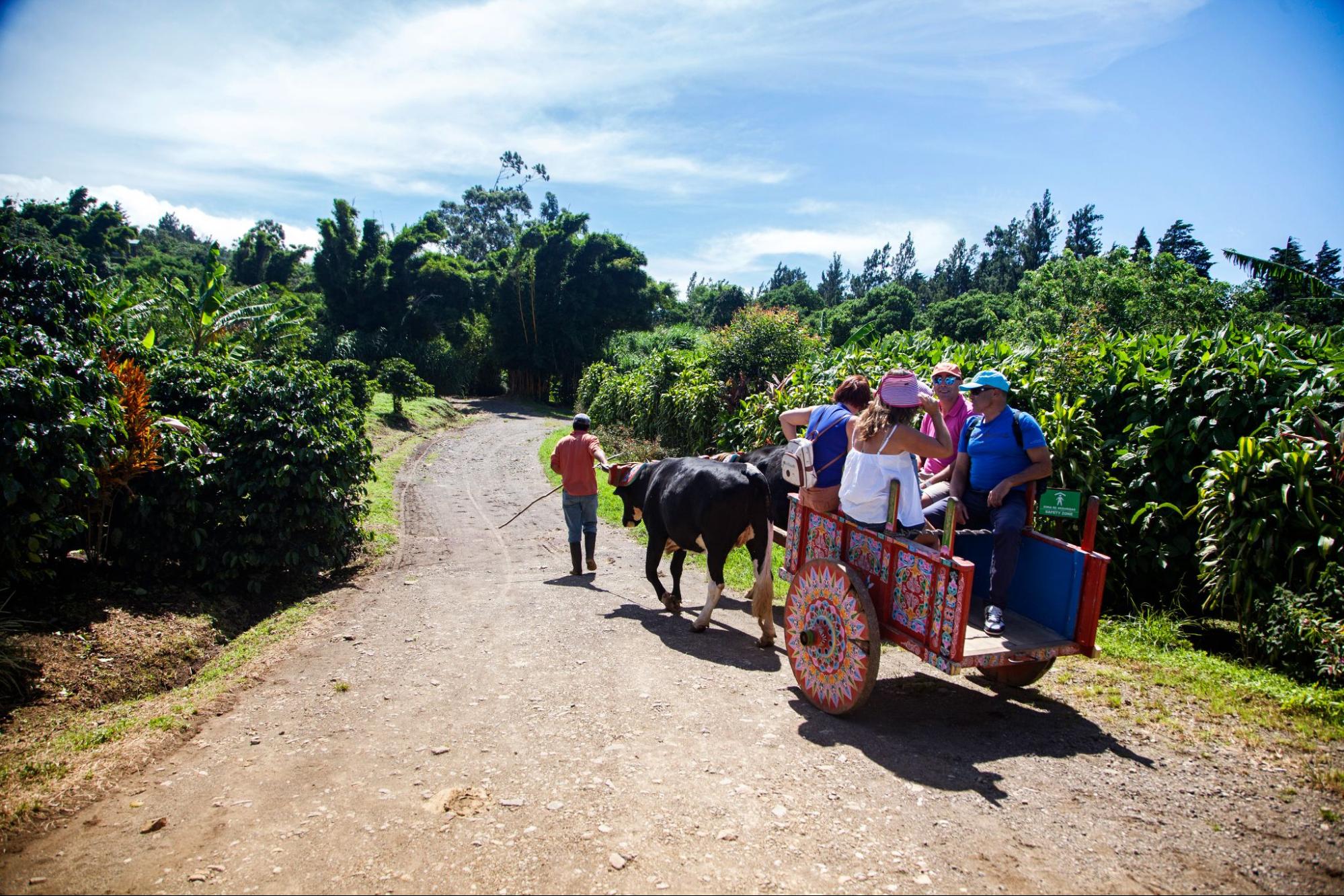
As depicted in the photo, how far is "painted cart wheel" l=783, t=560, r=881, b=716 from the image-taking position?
4.27m

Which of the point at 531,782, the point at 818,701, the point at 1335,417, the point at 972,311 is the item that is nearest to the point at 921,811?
the point at 818,701

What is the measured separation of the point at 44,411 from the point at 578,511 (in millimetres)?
4879

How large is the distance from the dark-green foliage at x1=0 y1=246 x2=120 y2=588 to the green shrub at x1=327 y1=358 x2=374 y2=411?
53.2 feet

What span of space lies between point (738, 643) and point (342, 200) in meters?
35.6

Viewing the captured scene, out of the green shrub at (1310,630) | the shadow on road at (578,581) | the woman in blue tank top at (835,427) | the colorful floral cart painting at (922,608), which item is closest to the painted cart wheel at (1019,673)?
Answer: the colorful floral cart painting at (922,608)

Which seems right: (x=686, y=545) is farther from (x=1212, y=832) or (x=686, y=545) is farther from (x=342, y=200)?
(x=342, y=200)

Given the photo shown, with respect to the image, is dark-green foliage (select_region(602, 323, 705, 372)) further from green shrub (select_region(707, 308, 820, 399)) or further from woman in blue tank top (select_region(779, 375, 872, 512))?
woman in blue tank top (select_region(779, 375, 872, 512))

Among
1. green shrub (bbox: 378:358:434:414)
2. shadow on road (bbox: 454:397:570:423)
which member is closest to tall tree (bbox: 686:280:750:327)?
shadow on road (bbox: 454:397:570:423)

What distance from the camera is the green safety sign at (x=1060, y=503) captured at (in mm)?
Answer: 4492

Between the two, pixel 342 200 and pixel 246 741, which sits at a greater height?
pixel 342 200

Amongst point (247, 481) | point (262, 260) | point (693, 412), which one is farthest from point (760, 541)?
point (262, 260)

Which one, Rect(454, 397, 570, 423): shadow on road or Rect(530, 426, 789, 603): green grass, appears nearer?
Rect(530, 426, 789, 603): green grass

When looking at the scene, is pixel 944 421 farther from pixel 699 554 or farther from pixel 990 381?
pixel 699 554

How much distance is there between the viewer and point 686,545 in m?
6.96
